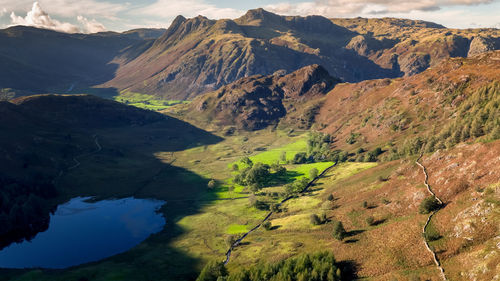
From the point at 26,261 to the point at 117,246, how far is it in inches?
1362

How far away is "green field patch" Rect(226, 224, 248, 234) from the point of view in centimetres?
13070

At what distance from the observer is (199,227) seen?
467ft

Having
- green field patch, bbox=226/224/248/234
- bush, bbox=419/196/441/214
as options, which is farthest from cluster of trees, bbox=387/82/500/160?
green field patch, bbox=226/224/248/234

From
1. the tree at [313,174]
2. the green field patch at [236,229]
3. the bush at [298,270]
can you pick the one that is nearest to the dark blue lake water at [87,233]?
the green field patch at [236,229]

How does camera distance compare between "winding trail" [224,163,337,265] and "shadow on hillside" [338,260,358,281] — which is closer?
"shadow on hillside" [338,260,358,281]

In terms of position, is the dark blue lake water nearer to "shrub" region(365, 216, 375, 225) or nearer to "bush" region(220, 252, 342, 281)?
"bush" region(220, 252, 342, 281)

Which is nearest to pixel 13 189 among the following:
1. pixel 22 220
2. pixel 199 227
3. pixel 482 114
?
pixel 22 220

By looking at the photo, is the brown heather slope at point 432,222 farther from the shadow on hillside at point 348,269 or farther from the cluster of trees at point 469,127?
the cluster of trees at point 469,127

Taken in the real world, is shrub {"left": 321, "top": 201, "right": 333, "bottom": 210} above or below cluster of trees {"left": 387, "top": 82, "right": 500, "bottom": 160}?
below

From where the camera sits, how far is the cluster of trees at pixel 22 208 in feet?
488

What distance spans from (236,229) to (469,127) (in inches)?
4060

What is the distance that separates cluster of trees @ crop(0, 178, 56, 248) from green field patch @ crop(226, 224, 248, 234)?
9567 cm

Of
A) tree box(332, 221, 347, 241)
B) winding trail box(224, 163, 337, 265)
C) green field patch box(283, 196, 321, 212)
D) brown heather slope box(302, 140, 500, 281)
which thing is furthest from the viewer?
green field patch box(283, 196, 321, 212)

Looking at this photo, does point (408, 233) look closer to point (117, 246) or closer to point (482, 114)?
point (482, 114)
